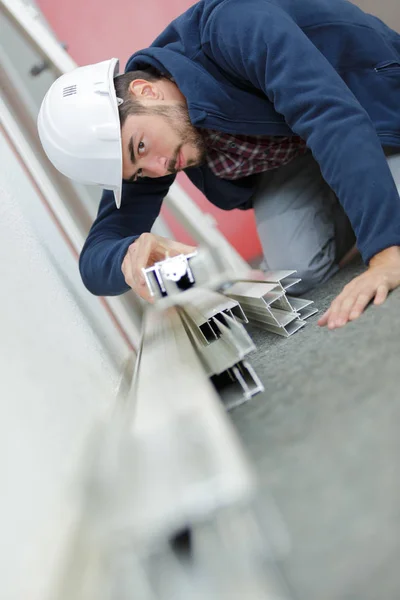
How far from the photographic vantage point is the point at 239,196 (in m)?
1.20

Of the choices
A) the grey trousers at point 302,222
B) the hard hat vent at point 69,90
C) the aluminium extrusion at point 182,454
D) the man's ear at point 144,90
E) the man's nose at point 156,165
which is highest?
the hard hat vent at point 69,90

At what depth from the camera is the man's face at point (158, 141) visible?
82cm

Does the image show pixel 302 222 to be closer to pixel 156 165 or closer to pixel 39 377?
pixel 156 165

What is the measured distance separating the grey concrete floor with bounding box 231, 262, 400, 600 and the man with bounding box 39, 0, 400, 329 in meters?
0.15

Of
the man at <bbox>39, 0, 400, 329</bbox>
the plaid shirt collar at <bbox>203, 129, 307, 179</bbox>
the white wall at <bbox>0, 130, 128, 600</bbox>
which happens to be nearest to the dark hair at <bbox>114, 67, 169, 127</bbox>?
the man at <bbox>39, 0, 400, 329</bbox>

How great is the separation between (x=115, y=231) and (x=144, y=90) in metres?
0.31

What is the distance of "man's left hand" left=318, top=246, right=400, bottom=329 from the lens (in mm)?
594

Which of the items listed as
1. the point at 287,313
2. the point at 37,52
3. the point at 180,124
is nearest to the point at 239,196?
the point at 180,124

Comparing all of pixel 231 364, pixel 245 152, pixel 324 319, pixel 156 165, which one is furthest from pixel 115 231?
pixel 231 364

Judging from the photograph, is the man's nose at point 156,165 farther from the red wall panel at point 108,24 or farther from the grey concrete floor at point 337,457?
the red wall panel at point 108,24

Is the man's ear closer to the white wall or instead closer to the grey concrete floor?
the white wall

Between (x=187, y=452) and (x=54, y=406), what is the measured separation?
33cm

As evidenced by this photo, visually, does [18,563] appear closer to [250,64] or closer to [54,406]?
[54,406]

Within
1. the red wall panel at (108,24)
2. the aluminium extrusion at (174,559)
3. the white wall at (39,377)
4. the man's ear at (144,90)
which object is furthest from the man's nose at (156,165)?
the aluminium extrusion at (174,559)
